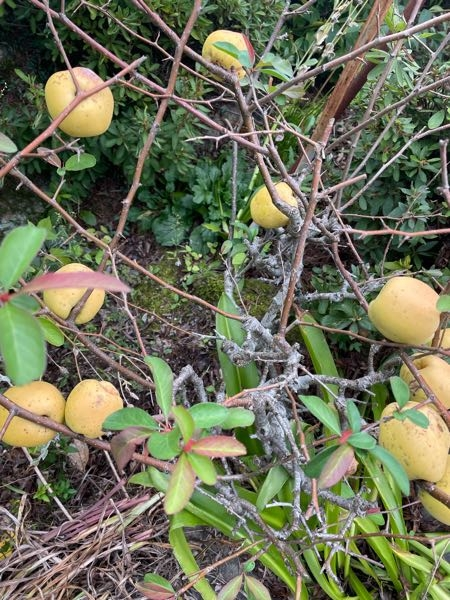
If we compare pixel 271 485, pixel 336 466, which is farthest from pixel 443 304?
pixel 271 485

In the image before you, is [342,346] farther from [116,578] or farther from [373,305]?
[116,578]

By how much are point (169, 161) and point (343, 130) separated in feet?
2.38

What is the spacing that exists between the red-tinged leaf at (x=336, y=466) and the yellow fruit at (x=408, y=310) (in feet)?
0.86

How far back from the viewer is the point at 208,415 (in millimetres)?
646

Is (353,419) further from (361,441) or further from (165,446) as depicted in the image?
(165,446)

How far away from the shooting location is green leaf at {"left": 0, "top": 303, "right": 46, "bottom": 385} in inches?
15.4

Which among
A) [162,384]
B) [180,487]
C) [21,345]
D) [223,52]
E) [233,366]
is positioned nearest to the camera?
[21,345]

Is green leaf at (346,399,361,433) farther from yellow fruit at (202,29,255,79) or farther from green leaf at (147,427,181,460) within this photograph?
yellow fruit at (202,29,255,79)

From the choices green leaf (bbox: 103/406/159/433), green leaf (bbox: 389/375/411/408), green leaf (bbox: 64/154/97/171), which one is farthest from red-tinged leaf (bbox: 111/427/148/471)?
green leaf (bbox: 64/154/97/171)

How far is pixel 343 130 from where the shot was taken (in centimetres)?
199

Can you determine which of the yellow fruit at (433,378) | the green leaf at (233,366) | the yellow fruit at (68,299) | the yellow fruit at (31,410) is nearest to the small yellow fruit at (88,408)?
the yellow fruit at (31,410)

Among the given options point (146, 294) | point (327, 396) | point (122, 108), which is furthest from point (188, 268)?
point (327, 396)

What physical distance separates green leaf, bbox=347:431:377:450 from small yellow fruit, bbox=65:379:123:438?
42cm

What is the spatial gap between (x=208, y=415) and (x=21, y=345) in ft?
1.00
